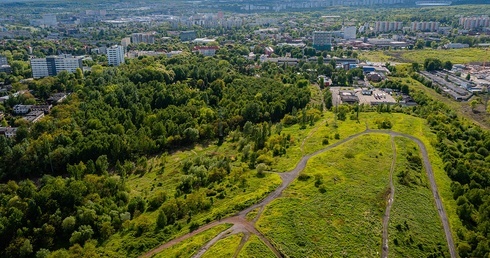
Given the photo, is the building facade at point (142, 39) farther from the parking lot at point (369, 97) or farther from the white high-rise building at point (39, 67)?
the parking lot at point (369, 97)

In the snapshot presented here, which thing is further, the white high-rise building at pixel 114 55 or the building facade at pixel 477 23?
the building facade at pixel 477 23

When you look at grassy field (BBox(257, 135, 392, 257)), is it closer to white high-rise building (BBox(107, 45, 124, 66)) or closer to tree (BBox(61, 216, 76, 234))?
tree (BBox(61, 216, 76, 234))

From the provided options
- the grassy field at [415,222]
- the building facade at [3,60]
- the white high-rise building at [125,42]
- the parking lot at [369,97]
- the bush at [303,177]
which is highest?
the white high-rise building at [125,42]

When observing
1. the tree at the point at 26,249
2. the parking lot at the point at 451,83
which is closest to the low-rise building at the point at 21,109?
the tree at the point at 26,249

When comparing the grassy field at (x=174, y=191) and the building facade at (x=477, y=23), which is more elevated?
the building facade at (x=477, y=23)

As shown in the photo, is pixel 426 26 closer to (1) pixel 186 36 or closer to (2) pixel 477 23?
(2) pixel 477 23

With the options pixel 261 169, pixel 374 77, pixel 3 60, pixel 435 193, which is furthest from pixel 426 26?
pixel 3 60
